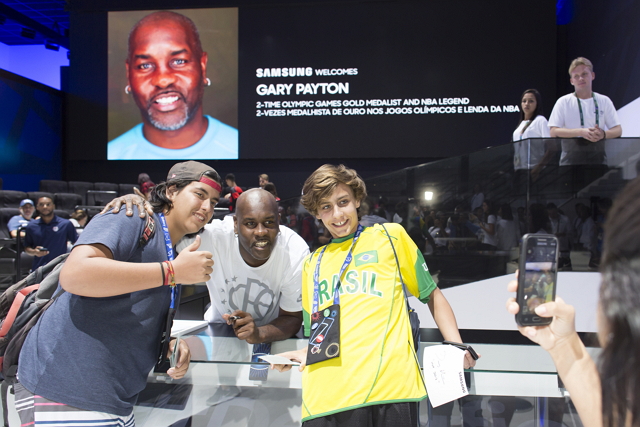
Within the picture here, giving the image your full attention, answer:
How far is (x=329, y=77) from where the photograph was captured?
Result: 389 inches

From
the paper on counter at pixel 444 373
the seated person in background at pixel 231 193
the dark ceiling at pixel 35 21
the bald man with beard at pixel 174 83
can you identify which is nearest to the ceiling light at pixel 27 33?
the dark ceiling at pixel 35 21

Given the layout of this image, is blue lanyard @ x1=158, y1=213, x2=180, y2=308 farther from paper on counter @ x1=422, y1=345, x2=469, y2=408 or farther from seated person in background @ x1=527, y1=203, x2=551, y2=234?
seated person in background @ x1=527, y1=203, x2=551, y2=234

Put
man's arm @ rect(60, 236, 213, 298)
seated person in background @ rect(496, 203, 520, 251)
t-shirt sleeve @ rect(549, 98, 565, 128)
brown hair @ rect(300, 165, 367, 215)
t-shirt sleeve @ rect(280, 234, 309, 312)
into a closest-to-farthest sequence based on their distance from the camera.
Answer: man's arm @ rect(60, 236, 213, 298) < brown hair @ rect(300, 165, 367, 215) < t-shirt sleeve @ rect(280, 234, 309, 312) < seated person in background @ rect(496, 203, 520, 251) < t-shirt sleeve @ rect(549, 98, 565, 128)

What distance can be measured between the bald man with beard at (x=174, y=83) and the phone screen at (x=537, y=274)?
971cm

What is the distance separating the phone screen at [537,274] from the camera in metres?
0.79

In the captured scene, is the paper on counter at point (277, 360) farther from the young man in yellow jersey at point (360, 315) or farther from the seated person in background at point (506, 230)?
the seated person in background at point (506, 230)

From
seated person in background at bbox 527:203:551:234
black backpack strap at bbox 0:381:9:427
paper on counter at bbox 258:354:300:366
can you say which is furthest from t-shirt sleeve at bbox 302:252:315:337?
seated person in background at bbox 527:203:551:234

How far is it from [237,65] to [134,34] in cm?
248

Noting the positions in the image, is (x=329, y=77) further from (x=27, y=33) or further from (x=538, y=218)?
(x=27, y=33)

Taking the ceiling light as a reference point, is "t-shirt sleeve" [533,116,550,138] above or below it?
below

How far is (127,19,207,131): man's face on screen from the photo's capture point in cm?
1009

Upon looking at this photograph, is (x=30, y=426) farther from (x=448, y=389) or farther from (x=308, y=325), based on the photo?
(x=448, y=389)

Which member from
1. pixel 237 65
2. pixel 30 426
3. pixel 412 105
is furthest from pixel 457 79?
pixel 30 426

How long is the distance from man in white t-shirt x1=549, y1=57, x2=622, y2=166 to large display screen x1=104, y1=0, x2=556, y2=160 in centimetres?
535
